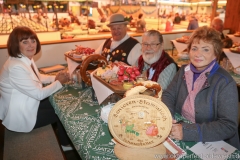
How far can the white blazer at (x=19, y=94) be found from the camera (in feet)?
6.12

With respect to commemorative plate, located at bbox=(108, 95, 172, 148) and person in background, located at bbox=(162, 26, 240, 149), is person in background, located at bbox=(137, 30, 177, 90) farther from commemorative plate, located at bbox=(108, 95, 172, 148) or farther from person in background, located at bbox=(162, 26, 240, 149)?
commemorative plate, located at bbox=(108, 95, 172, 148)

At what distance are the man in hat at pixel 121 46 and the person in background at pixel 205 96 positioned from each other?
1.24 m

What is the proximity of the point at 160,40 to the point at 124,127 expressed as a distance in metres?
1.22

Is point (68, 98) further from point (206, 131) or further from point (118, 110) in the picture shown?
point (206, 131)

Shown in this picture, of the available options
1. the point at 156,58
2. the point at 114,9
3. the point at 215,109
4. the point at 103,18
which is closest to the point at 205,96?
the point at 215,109

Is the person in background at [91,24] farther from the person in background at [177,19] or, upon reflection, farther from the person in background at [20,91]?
the person in background at [20,91]

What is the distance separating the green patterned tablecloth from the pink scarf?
7 cm

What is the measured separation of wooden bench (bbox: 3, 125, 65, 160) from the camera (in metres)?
1.61

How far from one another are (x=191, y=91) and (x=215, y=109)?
0.20m

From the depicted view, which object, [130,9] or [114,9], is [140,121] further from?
[114,9]

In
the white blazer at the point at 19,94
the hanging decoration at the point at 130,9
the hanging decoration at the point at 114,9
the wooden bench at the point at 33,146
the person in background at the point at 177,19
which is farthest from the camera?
the person in background at the point at 177,19

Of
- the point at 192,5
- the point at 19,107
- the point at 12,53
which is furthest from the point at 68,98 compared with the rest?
the point at 192,5

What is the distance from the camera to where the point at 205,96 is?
1387 mm

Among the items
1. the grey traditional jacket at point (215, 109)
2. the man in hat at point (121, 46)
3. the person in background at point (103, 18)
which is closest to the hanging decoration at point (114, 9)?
the person in background at point (103, 18)
